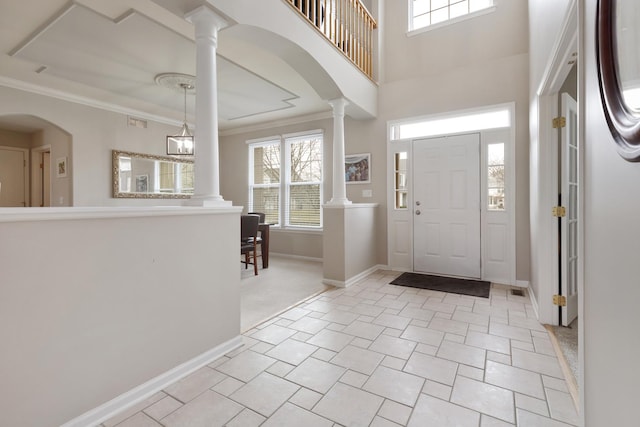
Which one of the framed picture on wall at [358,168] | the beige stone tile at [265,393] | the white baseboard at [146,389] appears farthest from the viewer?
the framed picture on wall at [358,168]

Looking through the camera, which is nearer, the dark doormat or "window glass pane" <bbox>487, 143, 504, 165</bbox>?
the dark doormat

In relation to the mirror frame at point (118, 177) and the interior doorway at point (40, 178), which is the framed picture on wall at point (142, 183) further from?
the interior doorway at point (40, 178)

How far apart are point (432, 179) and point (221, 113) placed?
3.98 m

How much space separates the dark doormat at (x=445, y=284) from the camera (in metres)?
3.59

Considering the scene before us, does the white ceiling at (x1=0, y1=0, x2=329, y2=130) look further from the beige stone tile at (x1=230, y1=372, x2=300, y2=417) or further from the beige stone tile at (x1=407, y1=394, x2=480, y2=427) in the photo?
the beige stone tile at (x1=407, y1=394, x2=480, y2=427)

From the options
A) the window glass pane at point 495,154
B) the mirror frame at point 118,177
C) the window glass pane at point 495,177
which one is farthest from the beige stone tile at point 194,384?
the mirror frame at point 118,177

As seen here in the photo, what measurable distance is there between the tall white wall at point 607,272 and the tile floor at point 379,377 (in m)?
0.53

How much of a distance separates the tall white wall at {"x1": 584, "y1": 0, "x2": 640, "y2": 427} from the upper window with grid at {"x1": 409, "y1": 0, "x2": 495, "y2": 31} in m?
3.66

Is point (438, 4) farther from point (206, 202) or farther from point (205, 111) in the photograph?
point (206, 202)

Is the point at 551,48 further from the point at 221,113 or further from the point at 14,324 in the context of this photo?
the point at 221,113

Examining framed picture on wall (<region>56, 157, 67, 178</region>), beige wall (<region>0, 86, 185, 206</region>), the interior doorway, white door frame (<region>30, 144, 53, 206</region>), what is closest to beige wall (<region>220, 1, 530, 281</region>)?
beige wall (<region>0, 86, 185, 206</region>)

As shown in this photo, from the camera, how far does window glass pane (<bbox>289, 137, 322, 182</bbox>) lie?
564cm

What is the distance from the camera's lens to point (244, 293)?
3.62 m

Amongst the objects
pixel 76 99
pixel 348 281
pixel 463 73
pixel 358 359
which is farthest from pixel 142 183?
pixel 463 73
